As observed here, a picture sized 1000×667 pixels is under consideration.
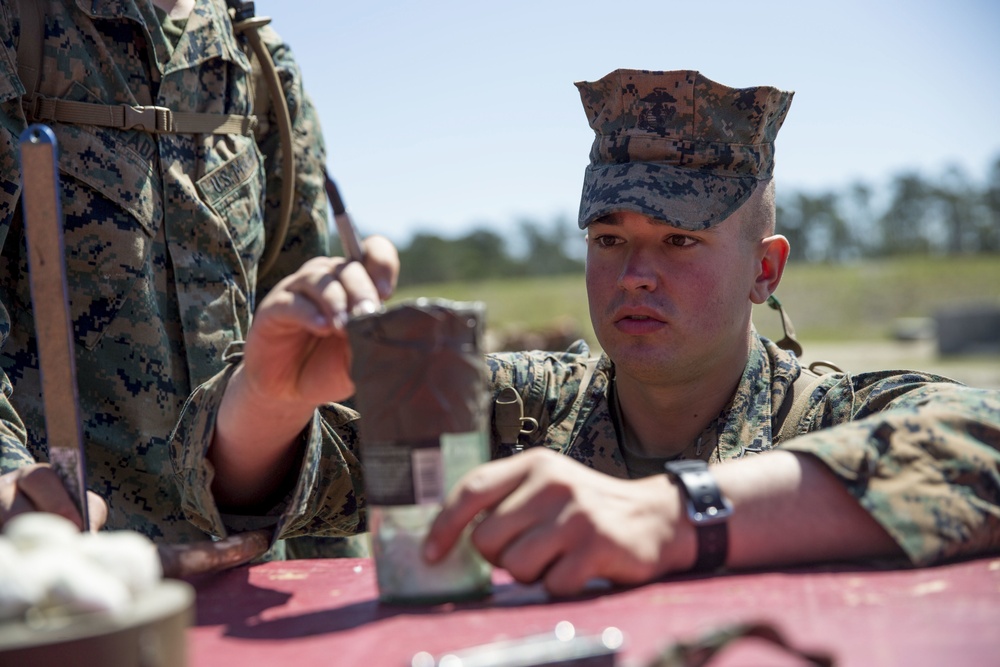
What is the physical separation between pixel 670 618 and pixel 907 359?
23.8 meters

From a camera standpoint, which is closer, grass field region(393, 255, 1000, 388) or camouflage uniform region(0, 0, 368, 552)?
camouflage uniform region(0, 0, 368, 552)

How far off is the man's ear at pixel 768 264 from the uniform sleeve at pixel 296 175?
1376 mm

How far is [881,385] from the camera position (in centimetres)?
247

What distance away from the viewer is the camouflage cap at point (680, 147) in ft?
9.37

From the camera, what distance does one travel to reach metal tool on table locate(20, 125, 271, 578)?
1.54 meters

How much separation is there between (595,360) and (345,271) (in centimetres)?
173

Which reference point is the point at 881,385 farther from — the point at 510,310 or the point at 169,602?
the point at 510,310

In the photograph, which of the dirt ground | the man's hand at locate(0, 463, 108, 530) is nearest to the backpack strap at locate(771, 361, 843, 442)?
the man's hand at locate(0, 463, 108, 530)

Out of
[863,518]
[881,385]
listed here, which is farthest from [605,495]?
[881,385]

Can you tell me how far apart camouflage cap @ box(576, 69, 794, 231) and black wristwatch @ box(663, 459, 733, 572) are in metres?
1.32

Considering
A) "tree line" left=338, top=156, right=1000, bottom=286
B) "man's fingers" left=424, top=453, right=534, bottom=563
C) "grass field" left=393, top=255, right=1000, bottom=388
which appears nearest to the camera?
"man's fingers" left=424, top=453, right=534, bottom=563

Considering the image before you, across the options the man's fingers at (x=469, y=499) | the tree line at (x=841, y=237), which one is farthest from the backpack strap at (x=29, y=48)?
the tree line at (x=841, y=237)

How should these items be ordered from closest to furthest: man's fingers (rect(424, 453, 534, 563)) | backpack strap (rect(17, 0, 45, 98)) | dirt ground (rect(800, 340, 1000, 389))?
man's fingers (rect(424, 453, 534, 563)), backpack strap (rect(17, 0, 45, 98)), dirt ground (rect(800, 340, 1000, 389))

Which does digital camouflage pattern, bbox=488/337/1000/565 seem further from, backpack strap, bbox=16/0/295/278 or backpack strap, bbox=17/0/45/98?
backpack strap, bbox=17/0/45/98
